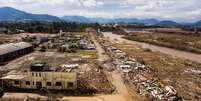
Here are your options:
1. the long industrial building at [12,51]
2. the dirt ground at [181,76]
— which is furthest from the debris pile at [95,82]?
the long industrial building at [12,51]

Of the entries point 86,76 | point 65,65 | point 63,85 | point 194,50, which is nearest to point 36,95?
point 63,85

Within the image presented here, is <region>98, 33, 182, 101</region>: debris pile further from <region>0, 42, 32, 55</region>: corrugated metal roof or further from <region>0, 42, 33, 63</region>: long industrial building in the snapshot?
<region>0, 42, 32, 55</region>: corrugated metal roof

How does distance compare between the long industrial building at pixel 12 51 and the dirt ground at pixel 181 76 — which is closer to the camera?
the dirt ground at pixel 181 76

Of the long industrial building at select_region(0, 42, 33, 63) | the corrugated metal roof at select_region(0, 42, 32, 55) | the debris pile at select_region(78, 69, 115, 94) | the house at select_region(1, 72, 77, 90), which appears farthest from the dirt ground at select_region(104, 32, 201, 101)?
the corrugated metal roof at select_region(0, 42, 32, 55)

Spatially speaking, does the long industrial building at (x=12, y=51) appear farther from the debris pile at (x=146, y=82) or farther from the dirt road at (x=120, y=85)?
the dirt road at (x=120, y=85)

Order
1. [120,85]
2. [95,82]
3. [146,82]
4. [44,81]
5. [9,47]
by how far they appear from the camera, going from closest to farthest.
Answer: [44,81], [120,85], [146,82], [95,82], [9,47]

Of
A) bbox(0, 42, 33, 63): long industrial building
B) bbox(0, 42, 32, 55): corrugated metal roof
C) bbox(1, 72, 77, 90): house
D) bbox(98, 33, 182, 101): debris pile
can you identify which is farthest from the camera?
bbox(0, 42, 32, 55): corrugated metal roof

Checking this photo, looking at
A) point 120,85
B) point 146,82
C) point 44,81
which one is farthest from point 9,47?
point 146,82

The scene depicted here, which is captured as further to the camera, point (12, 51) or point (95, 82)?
point (12, 51)

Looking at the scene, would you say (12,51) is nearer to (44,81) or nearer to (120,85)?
(44,81)
